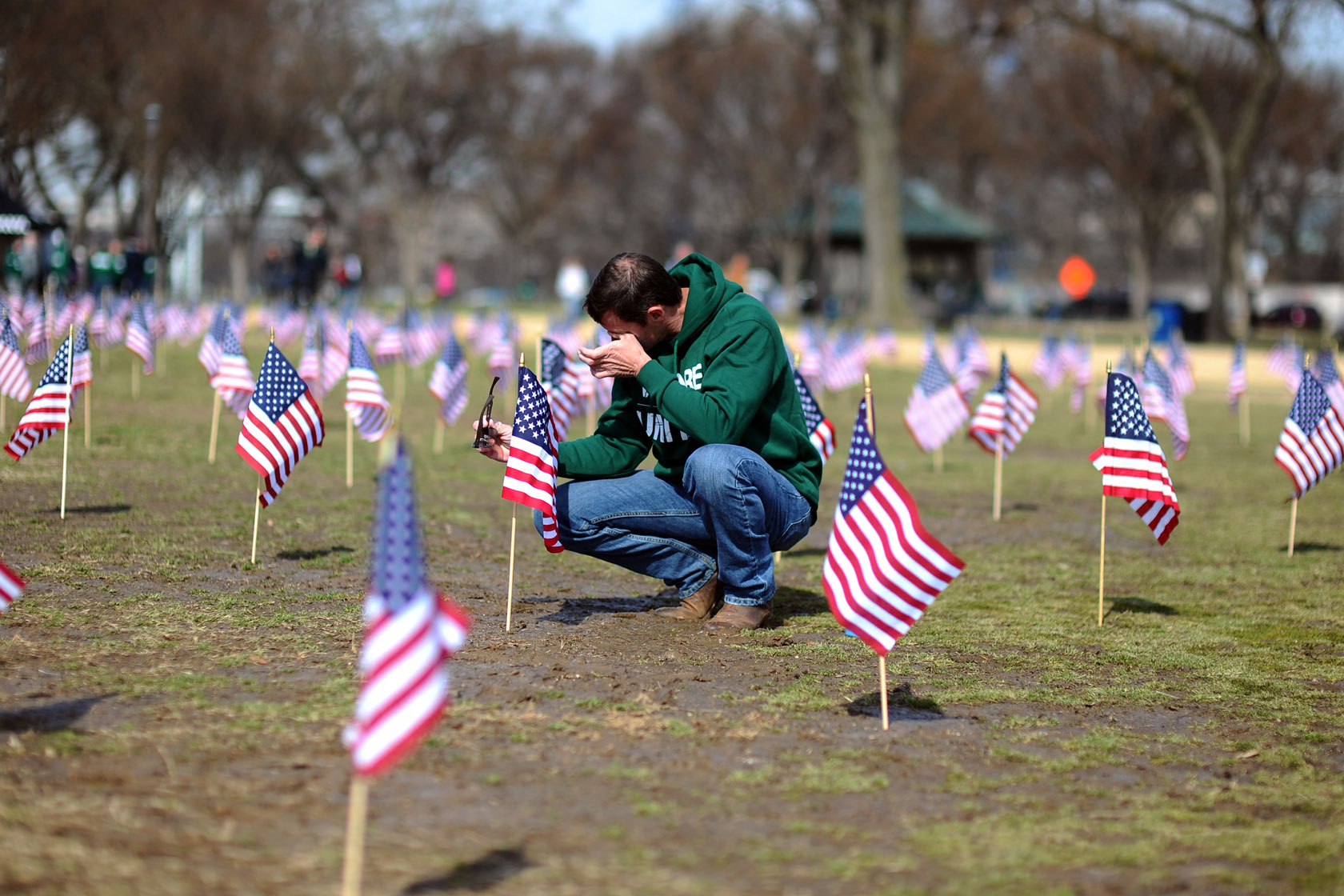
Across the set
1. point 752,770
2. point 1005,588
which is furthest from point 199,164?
point 752,770

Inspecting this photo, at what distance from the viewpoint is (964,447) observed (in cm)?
1556

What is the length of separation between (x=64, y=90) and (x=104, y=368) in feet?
28.9

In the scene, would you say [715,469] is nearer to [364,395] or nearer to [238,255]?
[364,395]

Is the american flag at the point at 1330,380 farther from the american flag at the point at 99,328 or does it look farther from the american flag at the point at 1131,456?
the american flag at the point at 99,328

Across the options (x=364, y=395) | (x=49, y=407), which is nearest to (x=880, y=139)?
(x=364, y=395)

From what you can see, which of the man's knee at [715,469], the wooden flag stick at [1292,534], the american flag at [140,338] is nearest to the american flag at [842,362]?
the wooden flag stick at [1292,534]

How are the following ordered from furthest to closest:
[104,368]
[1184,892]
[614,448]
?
[104,368] < [614,448] < [1184,892]

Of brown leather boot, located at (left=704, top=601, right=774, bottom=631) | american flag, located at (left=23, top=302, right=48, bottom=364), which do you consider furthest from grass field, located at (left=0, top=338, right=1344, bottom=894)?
american flag, located at (left=23, top=302, right=48, bottom=364)

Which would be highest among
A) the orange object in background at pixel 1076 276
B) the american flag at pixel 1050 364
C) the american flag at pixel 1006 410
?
the orange object in background at pixel 1076 276

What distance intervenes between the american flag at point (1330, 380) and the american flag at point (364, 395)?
595 centimetres

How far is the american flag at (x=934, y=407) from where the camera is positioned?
1131 cm

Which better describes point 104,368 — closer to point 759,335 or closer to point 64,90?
point 64,90

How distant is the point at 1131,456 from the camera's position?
7.21 metres

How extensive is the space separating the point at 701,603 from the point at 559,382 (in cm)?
482
